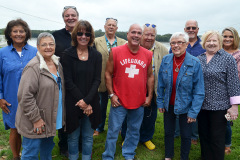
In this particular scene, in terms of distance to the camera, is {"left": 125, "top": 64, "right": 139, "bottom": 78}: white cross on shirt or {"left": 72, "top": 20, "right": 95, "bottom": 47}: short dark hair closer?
{"left": 72, "top": 20, "right": 95, "bottom": 47}: short dark hair

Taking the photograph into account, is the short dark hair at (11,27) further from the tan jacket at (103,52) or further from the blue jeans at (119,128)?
the blue jeans at (119,128)

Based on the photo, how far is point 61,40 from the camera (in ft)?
10.2

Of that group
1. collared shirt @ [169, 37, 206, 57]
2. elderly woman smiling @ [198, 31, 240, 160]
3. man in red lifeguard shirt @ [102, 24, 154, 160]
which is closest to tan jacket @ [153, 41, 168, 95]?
man in red lifeguard shirt @ [102, 24, 154, 160]

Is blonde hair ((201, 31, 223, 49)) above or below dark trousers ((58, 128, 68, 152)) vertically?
above

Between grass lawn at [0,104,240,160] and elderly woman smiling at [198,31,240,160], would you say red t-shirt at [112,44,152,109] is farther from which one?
grass lawn at [0,104,240,160]

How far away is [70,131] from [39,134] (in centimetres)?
45

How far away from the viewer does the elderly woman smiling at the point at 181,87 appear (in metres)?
2.76

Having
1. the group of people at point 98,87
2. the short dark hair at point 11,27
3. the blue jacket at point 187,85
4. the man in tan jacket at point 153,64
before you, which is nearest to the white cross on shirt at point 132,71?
the group of people at point 98,87

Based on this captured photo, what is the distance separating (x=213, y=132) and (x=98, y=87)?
5.99 feet

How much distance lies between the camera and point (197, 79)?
2730 mm

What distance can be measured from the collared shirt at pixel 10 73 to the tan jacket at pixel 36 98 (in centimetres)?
57

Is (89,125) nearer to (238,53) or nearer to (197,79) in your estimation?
(197,79)

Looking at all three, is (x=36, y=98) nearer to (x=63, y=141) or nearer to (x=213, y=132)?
(x=63, y=141)

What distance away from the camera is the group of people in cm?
231
